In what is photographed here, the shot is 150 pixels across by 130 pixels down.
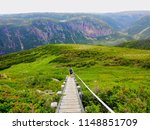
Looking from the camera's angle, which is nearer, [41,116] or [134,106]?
Result: [41,116]

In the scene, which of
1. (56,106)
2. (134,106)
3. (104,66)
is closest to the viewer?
(134,106)

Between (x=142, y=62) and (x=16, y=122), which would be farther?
(x=142, y=62)

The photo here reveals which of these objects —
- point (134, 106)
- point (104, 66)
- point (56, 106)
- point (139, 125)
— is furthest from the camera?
point (104, 66)

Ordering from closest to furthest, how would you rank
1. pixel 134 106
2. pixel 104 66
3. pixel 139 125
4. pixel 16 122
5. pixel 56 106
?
1. pixel 139 125
2. pixel 16 122
3. pixel 134 106
4. pixel 56 106
5. pixel 104 66

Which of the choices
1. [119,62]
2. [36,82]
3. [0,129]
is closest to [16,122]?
[0,129]

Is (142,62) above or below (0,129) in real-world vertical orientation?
below

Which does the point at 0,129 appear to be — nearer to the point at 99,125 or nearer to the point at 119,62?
the point at 99,125

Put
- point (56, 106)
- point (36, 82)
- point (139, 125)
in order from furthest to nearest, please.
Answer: point (36, 82), point (56, 106), point (139, 125)

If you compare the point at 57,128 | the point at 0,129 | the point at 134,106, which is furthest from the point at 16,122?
the point at 134,106

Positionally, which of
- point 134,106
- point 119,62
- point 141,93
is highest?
point 134,106

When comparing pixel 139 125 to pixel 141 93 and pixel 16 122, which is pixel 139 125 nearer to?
pixel 16 122
